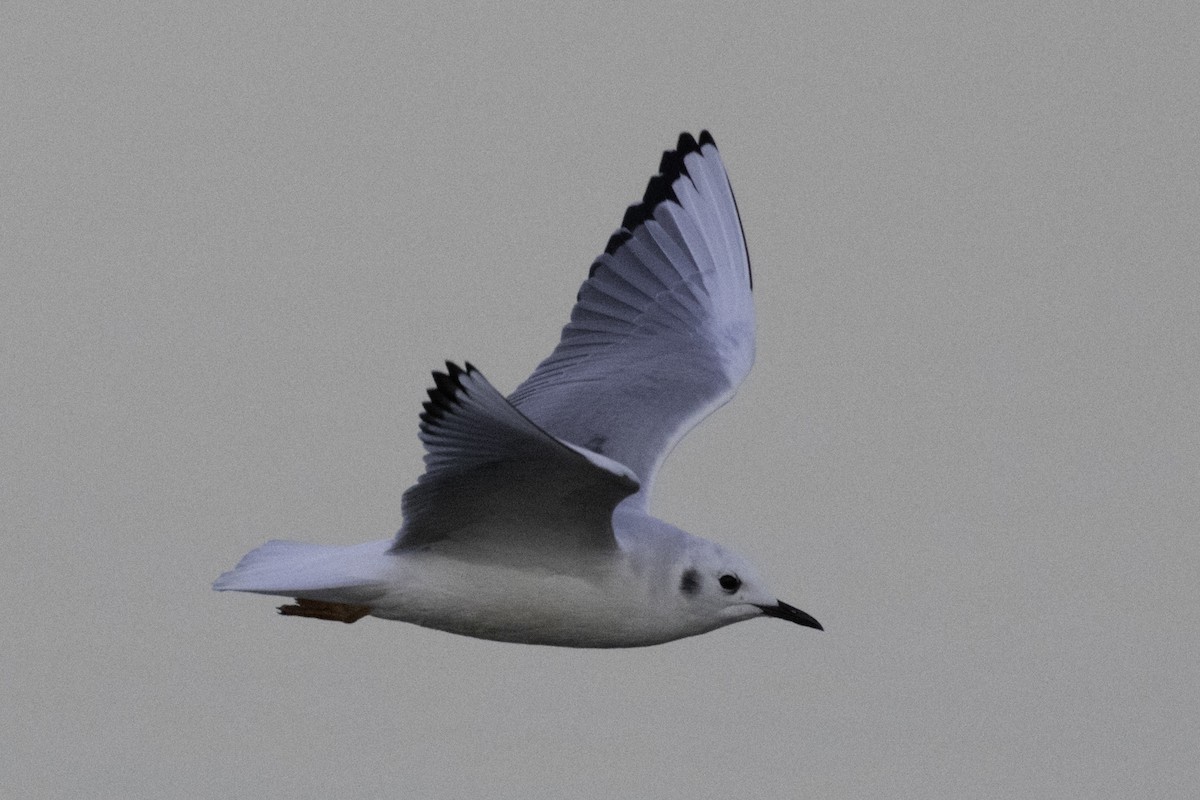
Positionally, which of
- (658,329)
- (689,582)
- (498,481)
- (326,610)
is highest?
(658,329)

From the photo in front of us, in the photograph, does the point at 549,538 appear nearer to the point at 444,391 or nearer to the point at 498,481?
the point at 498,481

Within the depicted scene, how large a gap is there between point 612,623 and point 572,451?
78cm

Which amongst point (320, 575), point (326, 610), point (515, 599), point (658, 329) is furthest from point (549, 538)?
point (658, 329)

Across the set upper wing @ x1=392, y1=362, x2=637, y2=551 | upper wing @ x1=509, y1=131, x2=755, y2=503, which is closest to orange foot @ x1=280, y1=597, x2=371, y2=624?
upper wing @ x1=392, y1=362, x2=637, y2=551

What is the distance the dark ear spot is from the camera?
19.0 ft

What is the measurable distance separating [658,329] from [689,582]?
1495mm

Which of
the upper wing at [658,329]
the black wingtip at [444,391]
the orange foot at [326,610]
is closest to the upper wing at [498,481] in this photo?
the black wingtip at [444,391]

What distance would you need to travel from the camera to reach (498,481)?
5.46 m

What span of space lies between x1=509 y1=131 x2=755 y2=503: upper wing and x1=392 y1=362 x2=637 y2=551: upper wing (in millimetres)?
689

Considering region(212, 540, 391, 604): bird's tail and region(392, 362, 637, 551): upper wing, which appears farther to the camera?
region(212, 540, 391, 604): bird's tail

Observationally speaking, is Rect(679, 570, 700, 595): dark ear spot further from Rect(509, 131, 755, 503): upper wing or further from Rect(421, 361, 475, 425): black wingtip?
Rect(421, 361, 475, 425): black wingtip

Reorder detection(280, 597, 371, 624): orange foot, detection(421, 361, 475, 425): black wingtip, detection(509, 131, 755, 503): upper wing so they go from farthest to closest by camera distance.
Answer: detection(509, 131, 755, 503): upper wing, detection(280, 597, 371, 624): orange foot, detection(421, 361, 475, 425): black wingtip

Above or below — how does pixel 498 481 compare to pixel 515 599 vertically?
above

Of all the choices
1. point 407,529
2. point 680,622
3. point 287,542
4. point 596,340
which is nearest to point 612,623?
point 680,622
